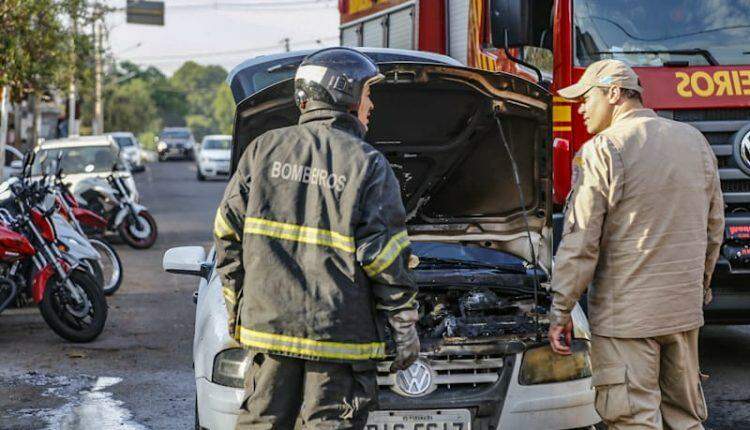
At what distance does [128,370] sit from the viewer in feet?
26.3

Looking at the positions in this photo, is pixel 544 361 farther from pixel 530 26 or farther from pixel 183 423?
pixel 530 26

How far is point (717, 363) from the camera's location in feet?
26.5

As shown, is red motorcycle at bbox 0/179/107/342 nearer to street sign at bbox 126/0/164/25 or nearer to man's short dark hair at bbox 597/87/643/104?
man's short dark hair at bbox 597/87/643/104

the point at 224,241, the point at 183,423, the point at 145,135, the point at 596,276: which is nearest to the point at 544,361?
the point at 596,276

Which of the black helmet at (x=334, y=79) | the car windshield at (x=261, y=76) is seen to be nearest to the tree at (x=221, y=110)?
the car windshield at (x=261, y=76)

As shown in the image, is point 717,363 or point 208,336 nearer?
point 208,336

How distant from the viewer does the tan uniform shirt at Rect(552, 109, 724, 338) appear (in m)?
4.43

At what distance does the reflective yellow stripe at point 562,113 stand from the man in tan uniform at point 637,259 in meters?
3.03

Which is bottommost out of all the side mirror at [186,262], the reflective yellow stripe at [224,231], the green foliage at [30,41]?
the side mirror at [186,262]

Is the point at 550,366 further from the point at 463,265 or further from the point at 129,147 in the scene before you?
the point at 129,147

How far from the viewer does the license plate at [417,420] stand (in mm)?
4652

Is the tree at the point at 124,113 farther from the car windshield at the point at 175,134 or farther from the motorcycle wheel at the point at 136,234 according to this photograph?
the motorcycle wheel at the point at 136,234

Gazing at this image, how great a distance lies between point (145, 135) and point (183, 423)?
349 feet

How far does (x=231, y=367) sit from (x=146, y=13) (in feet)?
148
